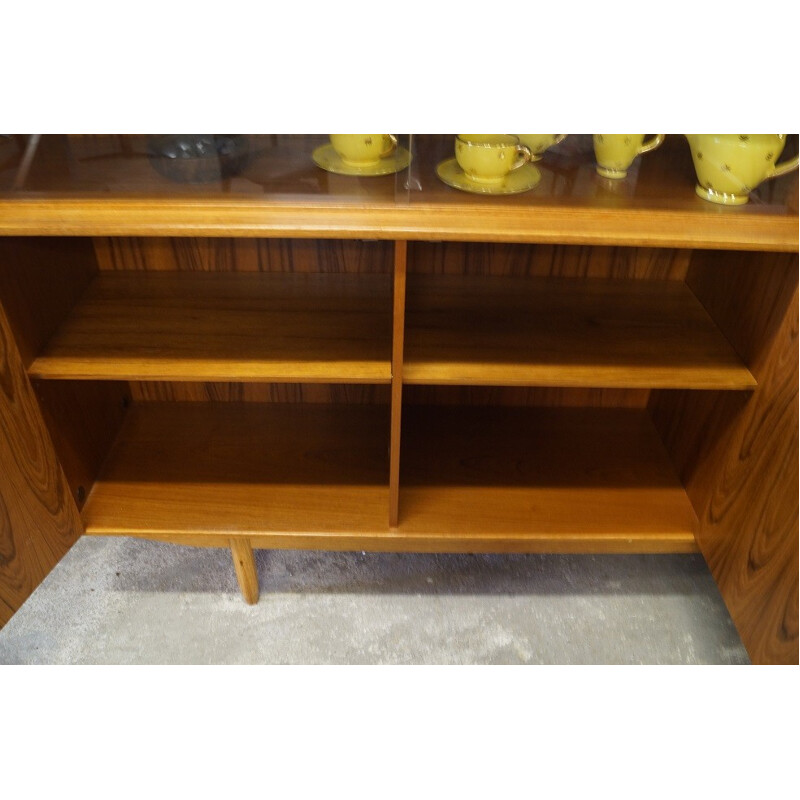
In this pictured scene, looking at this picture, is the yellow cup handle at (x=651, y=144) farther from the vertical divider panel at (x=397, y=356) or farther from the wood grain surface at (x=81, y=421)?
the wood grain surface at (x=81, y=421)

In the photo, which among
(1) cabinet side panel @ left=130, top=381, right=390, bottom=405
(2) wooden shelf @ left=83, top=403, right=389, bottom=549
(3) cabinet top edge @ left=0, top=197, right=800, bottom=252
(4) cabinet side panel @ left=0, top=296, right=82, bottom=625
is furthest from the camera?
(1) cabinet side panel @ left=130, top=381, right=390, bottom=405

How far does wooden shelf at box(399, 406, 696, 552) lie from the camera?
1.03 metres

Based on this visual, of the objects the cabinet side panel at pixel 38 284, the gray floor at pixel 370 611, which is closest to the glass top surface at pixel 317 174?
the cabinet side panel at pixel 38 284

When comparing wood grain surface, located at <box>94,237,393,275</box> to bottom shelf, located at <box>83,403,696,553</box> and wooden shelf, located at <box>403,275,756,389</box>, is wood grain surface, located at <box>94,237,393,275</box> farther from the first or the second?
bottom shelf, located at <box>83,403,696,553</box>

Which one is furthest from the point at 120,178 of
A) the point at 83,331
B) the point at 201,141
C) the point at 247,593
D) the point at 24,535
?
the point at 247,593

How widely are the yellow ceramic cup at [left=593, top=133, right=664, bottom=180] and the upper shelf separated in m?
0.01

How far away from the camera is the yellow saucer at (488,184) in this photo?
0.79 m

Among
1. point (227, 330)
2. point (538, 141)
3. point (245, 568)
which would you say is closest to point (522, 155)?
point (538, 141)

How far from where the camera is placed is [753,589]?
87 centimetres

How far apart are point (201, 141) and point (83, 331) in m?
0.31

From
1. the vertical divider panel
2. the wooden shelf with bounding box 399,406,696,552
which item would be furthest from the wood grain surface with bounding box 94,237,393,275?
the wooden shelf with bounding box 399,406,696,552

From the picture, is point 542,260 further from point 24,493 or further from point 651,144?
point 24,493

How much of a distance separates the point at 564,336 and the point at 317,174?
1.28 ft

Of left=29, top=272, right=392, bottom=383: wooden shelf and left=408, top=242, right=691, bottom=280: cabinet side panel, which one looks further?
left=408, top=242, right=691, bottom=280: cabinet side panel
